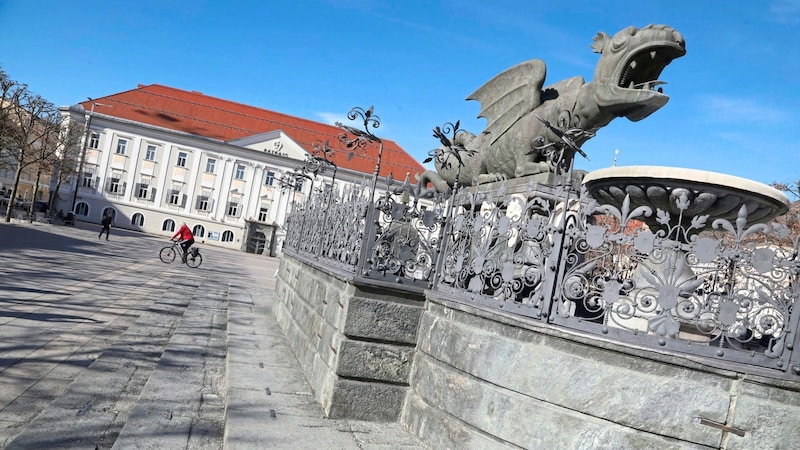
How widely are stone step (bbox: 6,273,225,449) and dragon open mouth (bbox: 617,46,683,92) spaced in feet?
16.7

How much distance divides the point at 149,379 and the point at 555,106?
16.7 ft

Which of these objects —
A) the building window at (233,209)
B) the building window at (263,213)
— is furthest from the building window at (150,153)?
the building window at (263,213)

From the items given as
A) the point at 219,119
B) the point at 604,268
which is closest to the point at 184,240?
the point at 604,268

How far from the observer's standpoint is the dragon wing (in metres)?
7.29

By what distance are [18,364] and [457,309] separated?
170 inches

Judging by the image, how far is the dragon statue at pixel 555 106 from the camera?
588 centimetres

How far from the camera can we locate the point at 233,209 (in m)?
49.6

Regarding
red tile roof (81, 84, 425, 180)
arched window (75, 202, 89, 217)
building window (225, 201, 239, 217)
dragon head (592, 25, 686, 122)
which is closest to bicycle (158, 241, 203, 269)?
dragon head (592, 25, 686, 122)

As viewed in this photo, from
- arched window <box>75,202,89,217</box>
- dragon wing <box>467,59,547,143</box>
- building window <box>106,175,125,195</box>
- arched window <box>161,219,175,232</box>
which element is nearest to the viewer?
dragon wing <box>467,59,547,143</box>

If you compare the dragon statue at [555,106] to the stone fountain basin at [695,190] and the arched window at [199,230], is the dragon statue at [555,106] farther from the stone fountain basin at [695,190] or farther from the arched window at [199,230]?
the arched window at [199,230]

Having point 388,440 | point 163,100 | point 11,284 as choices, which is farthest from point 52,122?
point 388,440

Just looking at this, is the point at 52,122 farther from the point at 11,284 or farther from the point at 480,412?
the point at 480,412

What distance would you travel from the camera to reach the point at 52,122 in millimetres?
34250

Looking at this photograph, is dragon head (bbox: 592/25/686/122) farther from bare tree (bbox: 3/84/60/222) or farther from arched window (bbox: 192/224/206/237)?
arched window (bbox: 192/224/206/237)
